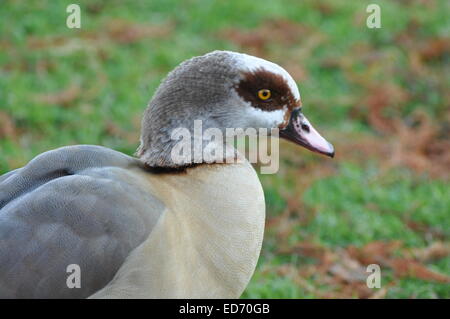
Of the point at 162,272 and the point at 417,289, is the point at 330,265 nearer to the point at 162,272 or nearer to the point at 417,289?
the point at 417,289

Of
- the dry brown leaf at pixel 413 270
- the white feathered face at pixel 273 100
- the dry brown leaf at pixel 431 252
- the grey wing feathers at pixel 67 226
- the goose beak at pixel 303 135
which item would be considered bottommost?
the dry brown leaf at pixel 413 270

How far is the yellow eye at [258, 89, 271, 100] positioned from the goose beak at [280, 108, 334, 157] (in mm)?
179

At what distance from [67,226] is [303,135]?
1.08 meters

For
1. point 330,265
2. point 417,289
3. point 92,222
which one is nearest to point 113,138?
point 330,265

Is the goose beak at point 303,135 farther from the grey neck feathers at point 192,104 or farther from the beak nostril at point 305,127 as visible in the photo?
the grey neck feathers at point 192,104

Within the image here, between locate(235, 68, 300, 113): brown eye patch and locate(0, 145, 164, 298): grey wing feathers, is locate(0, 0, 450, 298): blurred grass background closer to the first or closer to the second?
locate(235, 68, 300, 113): brown eye patch

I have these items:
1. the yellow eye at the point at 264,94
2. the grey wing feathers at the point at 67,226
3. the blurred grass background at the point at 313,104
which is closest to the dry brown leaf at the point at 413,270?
the blurred grass background at the point at 313,104

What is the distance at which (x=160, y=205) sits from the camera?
8.79 ft

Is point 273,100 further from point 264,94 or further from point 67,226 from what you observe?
point 67,226

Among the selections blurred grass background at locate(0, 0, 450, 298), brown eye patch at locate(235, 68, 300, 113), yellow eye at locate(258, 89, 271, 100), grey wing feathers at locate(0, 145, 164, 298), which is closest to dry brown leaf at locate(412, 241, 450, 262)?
blurred grass background at locate(0, 0, 450, 298)

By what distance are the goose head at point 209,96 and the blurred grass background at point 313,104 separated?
109 cm

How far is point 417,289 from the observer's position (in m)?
3.84

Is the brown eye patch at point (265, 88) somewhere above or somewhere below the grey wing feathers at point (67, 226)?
above

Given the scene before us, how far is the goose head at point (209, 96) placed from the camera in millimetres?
2912
